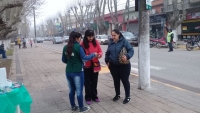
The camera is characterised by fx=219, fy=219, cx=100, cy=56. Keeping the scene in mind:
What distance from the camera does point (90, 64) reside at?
16.0 feet

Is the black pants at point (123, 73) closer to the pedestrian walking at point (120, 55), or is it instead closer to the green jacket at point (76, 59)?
the pedestrian walking at point (120, 55)

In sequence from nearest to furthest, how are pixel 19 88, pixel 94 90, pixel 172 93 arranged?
pixel 19 88, pixel 94 90, pixel 172 93

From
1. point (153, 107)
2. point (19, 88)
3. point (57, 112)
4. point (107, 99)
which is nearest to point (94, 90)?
point (107, 99)

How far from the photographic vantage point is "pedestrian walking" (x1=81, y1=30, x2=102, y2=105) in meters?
4.77

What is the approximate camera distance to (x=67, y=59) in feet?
14.5

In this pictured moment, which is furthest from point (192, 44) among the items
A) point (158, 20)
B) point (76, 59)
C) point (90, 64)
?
point (158, 20)

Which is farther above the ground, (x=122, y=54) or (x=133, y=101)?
(x=122, y=54)

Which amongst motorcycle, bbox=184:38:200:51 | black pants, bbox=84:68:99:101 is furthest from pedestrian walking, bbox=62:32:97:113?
motorcycle, bbox=184:38:200:51

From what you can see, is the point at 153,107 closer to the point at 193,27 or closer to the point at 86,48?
the point at 86,48

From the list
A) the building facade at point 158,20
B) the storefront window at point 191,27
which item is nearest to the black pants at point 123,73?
the storefront window at point 191,27

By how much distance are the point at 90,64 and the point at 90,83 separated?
52cm

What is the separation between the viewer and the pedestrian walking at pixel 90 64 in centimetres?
477

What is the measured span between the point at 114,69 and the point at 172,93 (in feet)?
5.84

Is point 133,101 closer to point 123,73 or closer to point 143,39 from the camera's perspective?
point 123,73
